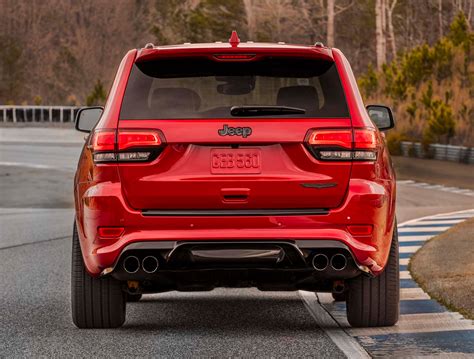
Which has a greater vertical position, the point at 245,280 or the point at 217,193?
the point at 217,193

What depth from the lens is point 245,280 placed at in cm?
794

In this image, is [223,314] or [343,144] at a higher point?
[343,144]

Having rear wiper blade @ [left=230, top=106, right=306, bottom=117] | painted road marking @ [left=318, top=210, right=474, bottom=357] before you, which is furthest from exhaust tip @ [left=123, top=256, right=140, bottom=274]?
painted road marking @ [left=318, top=210, right=474, bottom=357]

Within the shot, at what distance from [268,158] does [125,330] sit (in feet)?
5.27

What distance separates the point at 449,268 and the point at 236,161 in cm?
455

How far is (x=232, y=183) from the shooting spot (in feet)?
24.9

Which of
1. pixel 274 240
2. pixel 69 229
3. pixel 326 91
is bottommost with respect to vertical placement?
pixel 69 229

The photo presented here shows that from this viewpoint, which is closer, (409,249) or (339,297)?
(339,297)

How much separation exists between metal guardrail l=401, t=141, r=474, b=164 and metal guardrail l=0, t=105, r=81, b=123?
55275 mm

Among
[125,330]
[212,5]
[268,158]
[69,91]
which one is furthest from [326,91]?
[69,91]

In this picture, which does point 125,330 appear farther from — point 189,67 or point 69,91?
point 69,91

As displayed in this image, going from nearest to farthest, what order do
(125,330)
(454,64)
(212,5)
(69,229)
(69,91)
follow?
(125,330)
(69,229)
(454,64)
(212,5)
(69,91)

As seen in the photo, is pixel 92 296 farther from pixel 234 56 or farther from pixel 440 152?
pixel 440 152

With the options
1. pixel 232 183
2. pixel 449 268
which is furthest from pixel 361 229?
pixel 449 268
